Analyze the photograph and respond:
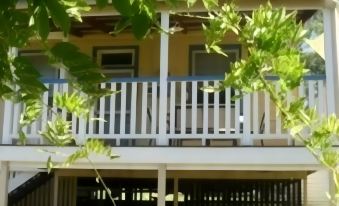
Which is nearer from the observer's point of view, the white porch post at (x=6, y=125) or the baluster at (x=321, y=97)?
the baluster at (x=321, y=97)

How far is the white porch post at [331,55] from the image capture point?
348 inches

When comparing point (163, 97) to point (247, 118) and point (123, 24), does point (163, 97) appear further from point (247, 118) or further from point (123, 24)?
point (123, 24)

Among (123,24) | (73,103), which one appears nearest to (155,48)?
(73,103)

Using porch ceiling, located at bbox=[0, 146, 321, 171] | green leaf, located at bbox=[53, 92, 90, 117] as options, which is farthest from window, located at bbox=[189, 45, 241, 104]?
green leaf, located at bbox=[53, 92, 90, 117]

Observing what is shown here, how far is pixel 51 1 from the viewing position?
40.1 inches

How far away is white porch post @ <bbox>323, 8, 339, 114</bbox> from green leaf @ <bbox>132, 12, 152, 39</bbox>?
7.97m

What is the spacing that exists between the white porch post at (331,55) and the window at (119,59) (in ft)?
14.4

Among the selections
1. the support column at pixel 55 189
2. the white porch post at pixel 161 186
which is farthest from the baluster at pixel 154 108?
the support column at pixel 55 189

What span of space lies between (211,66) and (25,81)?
1101cm

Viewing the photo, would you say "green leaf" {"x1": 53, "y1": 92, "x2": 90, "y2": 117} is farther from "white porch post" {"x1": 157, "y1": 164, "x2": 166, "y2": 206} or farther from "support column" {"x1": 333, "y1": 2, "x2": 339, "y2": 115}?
"support column" {"x1": 333, "y1": 2, "x2": 339, "y2": 115}

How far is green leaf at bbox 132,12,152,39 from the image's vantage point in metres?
1.05

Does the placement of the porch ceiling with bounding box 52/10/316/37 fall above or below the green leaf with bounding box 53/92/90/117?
above

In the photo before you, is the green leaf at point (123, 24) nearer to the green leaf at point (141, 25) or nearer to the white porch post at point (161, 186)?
the green leaf at point (141, 25)

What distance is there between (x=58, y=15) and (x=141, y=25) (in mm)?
141
